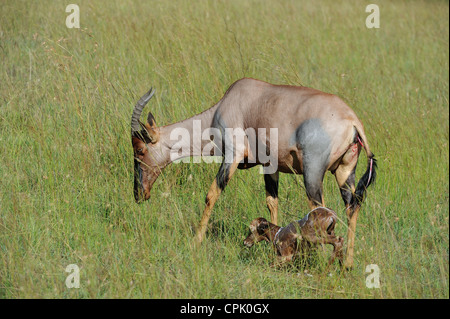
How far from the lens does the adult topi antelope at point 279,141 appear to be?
16.7ft

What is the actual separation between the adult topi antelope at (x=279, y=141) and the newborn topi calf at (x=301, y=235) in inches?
6.6

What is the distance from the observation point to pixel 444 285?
441 centimetres

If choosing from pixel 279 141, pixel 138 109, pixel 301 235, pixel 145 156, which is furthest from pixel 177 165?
pixel 301 235

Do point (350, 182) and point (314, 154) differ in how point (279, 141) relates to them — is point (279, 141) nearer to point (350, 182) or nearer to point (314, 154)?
point (314, 154)

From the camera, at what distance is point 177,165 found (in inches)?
256

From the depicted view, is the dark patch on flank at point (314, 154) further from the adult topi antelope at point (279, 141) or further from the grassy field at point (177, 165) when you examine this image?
the grassy field at point (177, 165)

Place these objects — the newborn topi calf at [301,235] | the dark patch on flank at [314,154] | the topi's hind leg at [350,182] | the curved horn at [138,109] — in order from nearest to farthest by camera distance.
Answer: the newborn topi calf at [301,235] < the dark patch on flank at [314,154] < the topi's hind leg at [350,182] < the curved horn at [138,109]

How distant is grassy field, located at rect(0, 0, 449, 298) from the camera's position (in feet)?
15.4

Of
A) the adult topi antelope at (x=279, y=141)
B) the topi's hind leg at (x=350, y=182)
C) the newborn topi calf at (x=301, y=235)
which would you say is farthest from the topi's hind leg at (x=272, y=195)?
the newborn topi calf at (x=301, y=235)

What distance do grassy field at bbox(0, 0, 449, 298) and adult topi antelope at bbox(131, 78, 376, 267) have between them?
0.29 m
